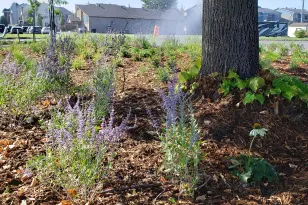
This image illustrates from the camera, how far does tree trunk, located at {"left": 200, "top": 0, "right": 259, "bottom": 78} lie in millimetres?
3955

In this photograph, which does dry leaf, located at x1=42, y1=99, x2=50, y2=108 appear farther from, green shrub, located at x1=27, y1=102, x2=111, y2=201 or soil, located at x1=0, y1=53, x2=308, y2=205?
green shrub, located at x1=27, y1=102, x2=111, y2=201

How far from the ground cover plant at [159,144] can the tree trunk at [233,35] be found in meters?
0.16

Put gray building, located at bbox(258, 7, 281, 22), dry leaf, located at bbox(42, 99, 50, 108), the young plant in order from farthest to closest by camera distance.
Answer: gray building, located at bbox(258, 7, 281, 22) → dry leaf, located at bbox(42, 99, 50, 108) → the young plant

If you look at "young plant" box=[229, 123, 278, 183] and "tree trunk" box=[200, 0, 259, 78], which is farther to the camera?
"tree trunk" box=[200, 0, 259, 78]

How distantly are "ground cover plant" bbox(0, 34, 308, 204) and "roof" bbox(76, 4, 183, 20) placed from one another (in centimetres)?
5887

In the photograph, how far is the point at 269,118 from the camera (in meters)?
3.45

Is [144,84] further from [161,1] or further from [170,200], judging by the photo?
[161,1]

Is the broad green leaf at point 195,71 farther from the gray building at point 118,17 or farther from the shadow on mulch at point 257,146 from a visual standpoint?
the gray building at point 118,17

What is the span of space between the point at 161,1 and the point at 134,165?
8962 cm

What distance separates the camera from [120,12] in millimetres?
62812

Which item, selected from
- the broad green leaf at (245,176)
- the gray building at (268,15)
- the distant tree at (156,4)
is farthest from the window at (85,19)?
the broad green leaf at (245,176)

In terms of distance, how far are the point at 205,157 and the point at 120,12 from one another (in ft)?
204

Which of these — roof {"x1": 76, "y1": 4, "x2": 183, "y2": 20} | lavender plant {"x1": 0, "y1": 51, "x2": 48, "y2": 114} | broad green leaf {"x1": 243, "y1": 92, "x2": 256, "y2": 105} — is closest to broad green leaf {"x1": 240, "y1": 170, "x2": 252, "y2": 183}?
broad green leaf {"x1": 243, "y1": 92, "x2": 256, "y2": 105}

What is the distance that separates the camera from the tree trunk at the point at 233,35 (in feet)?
13.0
